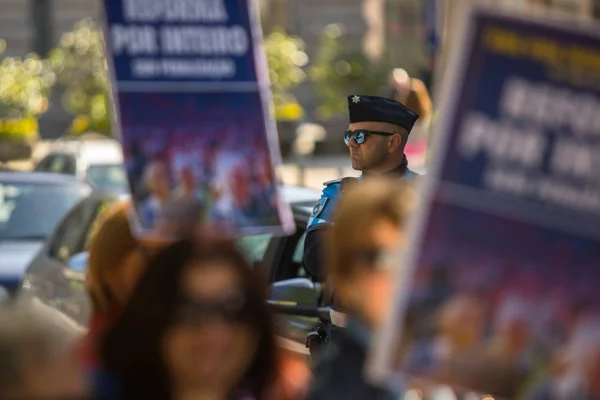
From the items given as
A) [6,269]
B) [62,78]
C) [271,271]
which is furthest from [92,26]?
[271,271]

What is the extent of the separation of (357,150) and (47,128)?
41.3 meters

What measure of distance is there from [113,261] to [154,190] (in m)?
0.32

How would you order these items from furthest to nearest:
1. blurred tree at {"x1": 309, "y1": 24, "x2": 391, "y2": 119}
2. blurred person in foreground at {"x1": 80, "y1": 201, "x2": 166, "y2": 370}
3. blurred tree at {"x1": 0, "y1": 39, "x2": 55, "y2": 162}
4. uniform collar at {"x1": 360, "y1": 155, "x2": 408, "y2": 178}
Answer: blurred tree at {"x1": 309, "y1": 24, "x2": 391, "y2": 119} → blurred tree at {"x1": 0, "y1": 39, "x2": 55, "y2": 162} → uniform collar at {"x1": 360, "y1": 155, "x2": 408, "y2": 178} → blurred person in foreground at {"x1": 80, "y1": 201, "x2": 166, "y2": 370}

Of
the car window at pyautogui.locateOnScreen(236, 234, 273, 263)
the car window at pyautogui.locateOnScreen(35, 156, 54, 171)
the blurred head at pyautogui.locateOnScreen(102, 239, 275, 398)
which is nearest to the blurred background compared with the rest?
the car window at pyautogui.locateOnScreen(35, 156, 54, 171)

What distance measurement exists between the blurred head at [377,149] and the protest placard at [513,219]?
128 inches

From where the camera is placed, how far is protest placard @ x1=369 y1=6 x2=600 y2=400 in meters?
3.20

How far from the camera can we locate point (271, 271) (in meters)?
7.79

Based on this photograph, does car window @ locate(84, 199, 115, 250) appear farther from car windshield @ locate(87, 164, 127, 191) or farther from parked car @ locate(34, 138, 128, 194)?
car windshield @ locate(87, 164, 127, 191)

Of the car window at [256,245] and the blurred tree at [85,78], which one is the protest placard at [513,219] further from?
the blurred tree at [85,78]

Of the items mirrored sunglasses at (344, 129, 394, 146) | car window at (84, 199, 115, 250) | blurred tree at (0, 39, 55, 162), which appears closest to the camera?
mirrored sunglasses at (344, 129, 394, 146)

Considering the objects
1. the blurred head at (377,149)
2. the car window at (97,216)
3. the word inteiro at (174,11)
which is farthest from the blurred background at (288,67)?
the word inteiro at (174,11)

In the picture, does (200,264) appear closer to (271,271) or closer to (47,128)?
(271,271)

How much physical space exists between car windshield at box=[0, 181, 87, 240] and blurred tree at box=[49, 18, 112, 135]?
78.1ft

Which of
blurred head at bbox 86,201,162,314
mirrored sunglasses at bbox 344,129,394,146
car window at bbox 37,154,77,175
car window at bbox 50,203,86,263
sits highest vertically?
blurred head at bbox 86,201,162,314
